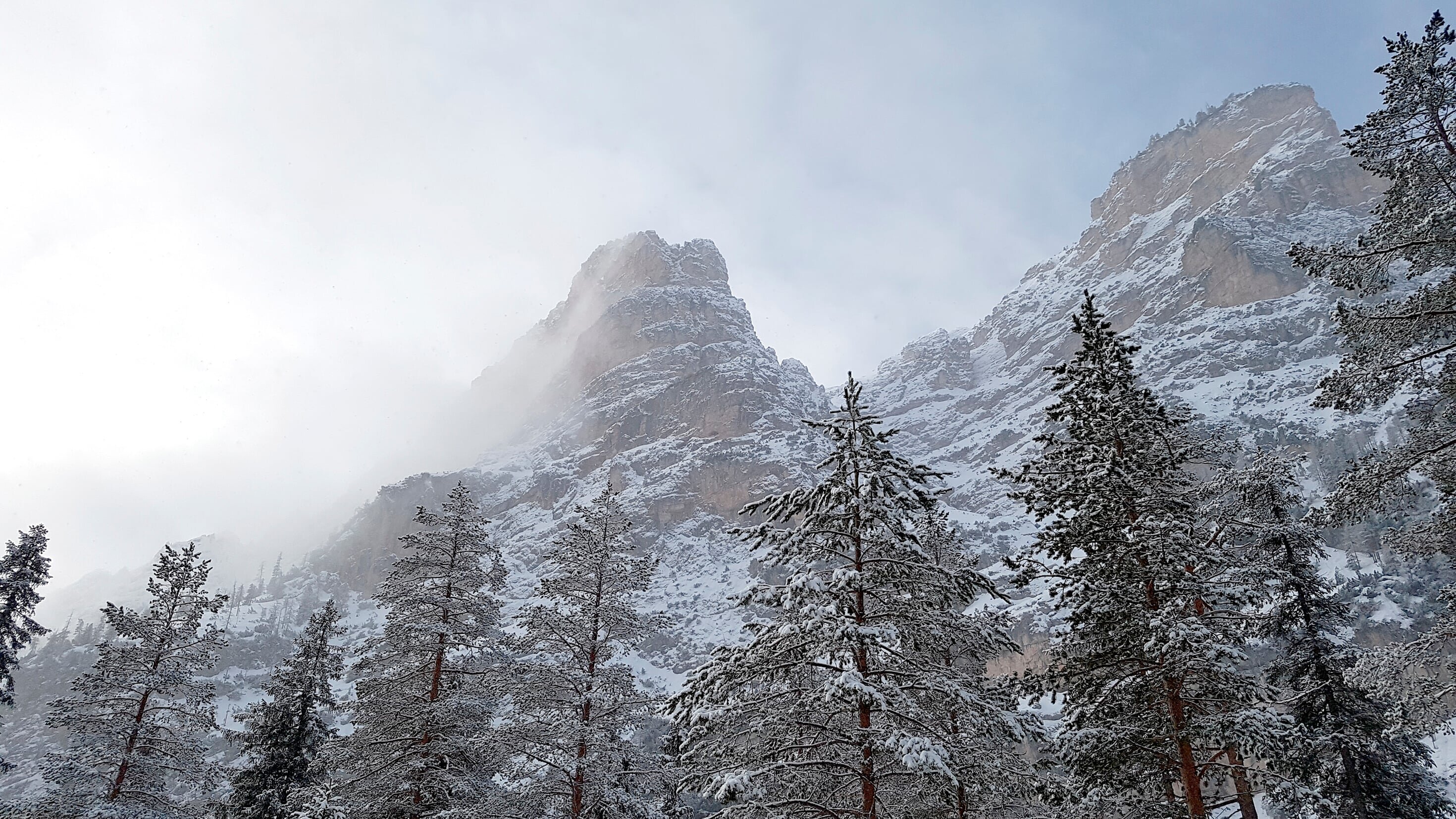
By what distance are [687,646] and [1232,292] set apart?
180001mm

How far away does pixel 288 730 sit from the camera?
20.1 meters

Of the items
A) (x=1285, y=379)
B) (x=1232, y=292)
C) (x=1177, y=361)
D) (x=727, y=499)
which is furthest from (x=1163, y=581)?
(x=1232, y=292)

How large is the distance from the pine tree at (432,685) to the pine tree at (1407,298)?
14520 millimetres

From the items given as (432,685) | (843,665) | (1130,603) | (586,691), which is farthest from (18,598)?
(1130,603)

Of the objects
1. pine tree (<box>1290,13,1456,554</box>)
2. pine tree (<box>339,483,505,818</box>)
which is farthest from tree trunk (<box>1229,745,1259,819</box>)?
pine tree (<box>339,483,505,818</box>)

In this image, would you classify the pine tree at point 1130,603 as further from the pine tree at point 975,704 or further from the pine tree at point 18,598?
the pine tree at point 18,598

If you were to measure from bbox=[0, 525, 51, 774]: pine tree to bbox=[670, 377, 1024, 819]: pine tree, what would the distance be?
18548 millimetres

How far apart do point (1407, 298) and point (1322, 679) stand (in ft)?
28.4

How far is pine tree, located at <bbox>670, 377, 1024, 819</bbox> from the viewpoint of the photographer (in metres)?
7.79

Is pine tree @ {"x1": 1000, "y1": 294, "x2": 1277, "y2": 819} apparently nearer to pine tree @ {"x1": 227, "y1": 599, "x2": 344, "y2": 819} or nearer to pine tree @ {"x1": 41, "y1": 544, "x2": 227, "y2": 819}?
pine tree @ {"x1": 41, "y1": 544, "x2": 227, "y2": 819}

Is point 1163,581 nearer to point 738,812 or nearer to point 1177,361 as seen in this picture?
point 738,812

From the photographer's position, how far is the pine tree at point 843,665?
7789 millimetres

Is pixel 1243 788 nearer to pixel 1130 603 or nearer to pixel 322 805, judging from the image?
pixel 1130 603

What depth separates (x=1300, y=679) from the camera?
48.6ft
